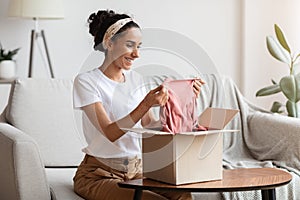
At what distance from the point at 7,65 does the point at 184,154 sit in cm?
233

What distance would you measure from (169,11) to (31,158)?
90.1 inches

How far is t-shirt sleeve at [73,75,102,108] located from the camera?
91.0 inches

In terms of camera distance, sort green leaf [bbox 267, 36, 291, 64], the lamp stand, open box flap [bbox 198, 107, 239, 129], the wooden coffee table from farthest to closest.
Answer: the lamp stand
green leaf [bbox 267, 36, 291, 64]
open box flap [bbox 198, 107, 239, 129]
the wooden coffee table

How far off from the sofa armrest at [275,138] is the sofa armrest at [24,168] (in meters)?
1.14

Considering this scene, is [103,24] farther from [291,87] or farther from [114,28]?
[291,87]

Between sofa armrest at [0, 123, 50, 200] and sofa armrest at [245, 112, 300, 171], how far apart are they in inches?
44.8

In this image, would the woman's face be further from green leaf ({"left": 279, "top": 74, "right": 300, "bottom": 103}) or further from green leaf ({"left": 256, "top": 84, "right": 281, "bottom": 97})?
green leaf ({"left": 256, "top": 84, "right": 281, "bottom": 97})

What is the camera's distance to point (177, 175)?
201 cm

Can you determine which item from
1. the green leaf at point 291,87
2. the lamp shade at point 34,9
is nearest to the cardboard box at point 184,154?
the green leaf at point 291,87

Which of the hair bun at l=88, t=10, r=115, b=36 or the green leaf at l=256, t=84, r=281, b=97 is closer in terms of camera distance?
the hair bun at l=88, t=10, r=115, b=36

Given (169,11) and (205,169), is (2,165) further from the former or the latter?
(169,11)

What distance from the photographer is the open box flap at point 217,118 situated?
6.99ft

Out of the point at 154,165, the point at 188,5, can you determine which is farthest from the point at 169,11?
the point at 154,165

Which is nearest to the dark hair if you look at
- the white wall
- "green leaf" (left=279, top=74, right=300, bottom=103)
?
"green leaf" (left=279, top=74, right=300, bottom=103)
